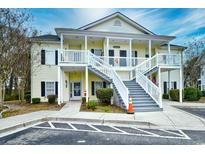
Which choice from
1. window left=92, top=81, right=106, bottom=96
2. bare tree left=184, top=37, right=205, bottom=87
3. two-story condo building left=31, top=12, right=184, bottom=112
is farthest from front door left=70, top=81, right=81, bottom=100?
bare tree left=184, top=37, right=205, bottom=87

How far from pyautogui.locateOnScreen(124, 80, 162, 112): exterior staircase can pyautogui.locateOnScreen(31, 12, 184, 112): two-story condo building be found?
0.20 metres

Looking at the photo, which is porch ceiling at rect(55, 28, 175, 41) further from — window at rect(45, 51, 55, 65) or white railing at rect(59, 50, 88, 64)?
window at rect(45, 51, 55, 65)

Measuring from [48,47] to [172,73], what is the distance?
46.2 feet

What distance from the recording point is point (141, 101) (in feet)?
39.9

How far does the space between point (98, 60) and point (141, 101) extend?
612cm

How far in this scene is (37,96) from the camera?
58.7 ft

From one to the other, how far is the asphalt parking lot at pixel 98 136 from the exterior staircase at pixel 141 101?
3.95m

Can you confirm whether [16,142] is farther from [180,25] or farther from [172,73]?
[180,25]

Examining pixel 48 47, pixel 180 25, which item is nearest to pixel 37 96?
pixel 48 47

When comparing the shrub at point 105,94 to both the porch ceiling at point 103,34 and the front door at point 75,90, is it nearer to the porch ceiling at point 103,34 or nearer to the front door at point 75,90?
the front door at point 75,90

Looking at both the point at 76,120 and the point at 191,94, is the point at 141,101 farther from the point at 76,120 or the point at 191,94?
the point at 191,94

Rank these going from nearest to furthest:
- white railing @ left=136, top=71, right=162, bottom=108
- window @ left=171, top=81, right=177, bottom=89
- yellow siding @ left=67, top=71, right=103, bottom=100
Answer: white railing @ left=136, top=71, right=162, bottom=108 → yellow siding @ left=67, top=71, right=103, bottom=100 → window @ left=171, top=81, right=177, bottom=89

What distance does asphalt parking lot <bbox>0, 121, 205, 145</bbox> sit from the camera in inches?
221
